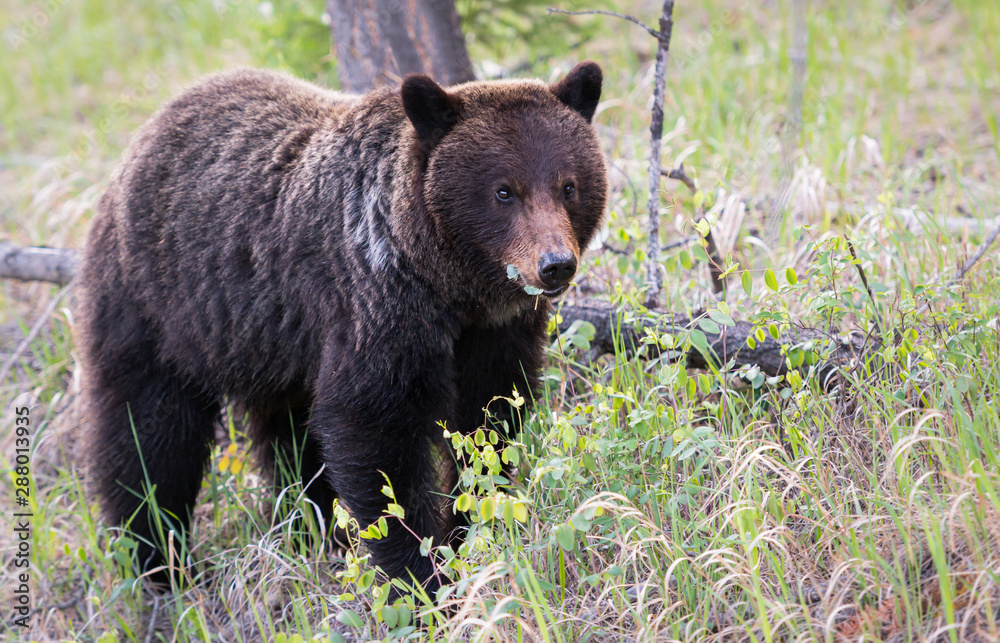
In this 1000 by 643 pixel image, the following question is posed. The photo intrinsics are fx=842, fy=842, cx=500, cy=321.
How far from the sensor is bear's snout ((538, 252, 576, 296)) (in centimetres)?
310

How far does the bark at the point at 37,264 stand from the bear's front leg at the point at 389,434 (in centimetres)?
300

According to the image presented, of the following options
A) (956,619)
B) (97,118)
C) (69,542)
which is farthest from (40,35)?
(956,619)

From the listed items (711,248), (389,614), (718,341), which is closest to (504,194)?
(718,341)

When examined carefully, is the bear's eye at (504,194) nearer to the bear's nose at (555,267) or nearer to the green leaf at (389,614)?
the bear's nose at (555,267)

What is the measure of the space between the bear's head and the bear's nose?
10cm

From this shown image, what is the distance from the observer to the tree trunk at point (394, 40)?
5.37m

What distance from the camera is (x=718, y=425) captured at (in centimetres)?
385

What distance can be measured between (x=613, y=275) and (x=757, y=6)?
5.59m

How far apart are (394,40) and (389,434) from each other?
2994 mm

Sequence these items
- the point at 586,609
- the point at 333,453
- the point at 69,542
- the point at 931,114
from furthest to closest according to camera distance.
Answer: the point at 931,114, the point at 69,542, the point at 333,453, the point at 586,609

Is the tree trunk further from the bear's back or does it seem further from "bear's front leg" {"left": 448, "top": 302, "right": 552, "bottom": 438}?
"bear's front leg" {"left": 448, "top": 302, "right": 552, "bottom": 438}

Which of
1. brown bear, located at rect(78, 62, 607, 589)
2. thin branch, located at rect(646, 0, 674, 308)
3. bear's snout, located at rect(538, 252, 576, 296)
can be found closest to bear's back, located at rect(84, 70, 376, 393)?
brown bear, located at rect(78, 62, 607, 589)

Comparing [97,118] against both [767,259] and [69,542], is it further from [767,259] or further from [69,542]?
[767,259]

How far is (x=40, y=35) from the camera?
35.8ft
